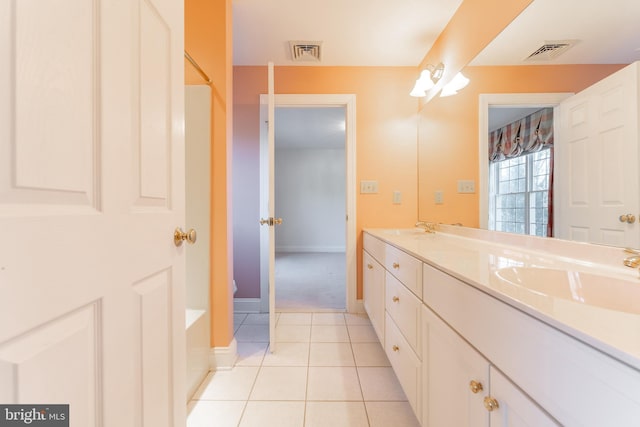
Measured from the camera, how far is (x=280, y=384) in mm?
1443

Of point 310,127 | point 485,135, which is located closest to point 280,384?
point 485,135

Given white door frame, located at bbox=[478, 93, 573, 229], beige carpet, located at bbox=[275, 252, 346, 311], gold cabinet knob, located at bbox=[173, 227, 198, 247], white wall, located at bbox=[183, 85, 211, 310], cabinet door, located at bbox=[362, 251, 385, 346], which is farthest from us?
beige carpet, located at bbox=[275, 252, 346, 311]

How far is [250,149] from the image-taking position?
96.5 inches

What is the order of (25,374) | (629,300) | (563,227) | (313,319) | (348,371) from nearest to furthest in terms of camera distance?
(25,374) → (629,300) → (563,227) → (348,371) → (313,319)

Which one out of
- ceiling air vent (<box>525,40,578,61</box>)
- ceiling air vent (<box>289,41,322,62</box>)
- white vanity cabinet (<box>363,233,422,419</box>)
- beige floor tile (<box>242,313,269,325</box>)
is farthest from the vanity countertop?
ceiling air vent (<box>289,41,322,62</box>)

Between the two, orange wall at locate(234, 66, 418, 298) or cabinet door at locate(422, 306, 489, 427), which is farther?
orange wall at locate(234, 66, 418, 298)

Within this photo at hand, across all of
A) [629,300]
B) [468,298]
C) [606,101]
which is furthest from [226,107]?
[629,300]

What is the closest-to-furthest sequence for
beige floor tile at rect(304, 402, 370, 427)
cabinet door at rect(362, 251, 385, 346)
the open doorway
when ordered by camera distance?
beige floor tile at rect(304, 402, 370, 427), cabinet door at rect(362, 251, 385, 346), the open doorway

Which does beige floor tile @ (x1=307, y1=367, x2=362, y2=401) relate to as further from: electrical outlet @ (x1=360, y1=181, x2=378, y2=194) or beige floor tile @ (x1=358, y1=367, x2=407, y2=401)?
electrical outlet @ (x1=360, y1=181, x2=378, y2=194)

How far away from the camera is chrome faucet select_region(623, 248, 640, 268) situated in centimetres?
71

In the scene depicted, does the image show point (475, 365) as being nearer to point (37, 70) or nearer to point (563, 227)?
point (563, 227)

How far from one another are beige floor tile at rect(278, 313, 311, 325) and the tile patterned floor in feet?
0.56

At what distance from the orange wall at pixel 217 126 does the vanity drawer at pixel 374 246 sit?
0.98 meters

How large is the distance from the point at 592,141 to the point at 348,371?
1560 mm
